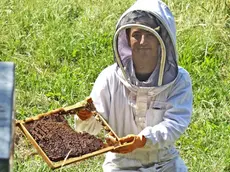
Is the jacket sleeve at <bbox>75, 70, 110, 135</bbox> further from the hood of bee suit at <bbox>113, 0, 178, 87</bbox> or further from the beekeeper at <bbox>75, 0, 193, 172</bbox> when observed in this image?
the hood of bee suit at <bbox>113, 0, 178, 87</bbox>

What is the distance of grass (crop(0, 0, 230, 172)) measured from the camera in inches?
194

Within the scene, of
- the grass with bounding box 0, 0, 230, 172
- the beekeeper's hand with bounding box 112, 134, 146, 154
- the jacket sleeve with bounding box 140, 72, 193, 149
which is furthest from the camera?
the grass with bounding box 0, 0, 230, 172

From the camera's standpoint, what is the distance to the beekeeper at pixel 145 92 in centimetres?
374

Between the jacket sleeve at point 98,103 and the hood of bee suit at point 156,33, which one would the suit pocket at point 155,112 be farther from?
the jacket sleeve at point 98,103

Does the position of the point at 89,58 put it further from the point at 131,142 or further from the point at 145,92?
the point at 131,142

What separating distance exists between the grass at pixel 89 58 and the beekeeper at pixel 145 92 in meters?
0.84

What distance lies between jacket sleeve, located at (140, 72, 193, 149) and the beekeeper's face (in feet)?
0.64

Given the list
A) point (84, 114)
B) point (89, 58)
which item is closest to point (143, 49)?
point (84, 114)

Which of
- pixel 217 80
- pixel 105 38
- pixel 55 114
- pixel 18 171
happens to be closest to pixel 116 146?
pixel 55 114

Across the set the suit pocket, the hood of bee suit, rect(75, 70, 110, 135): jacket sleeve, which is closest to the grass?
rect(75, 70, 110, 135): jacket sleeve

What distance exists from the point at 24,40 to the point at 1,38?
21 centimetres

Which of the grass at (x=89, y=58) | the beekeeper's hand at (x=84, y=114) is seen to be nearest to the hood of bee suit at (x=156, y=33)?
the beekeeper's hand at (x=84, y=114)

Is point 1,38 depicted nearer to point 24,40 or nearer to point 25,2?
point 24,40

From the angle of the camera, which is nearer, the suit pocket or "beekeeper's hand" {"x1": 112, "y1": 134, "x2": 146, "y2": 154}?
"beekeeper's hand" {"x1": 112, "y1": 134, "x2": 146, "y2": 154}
